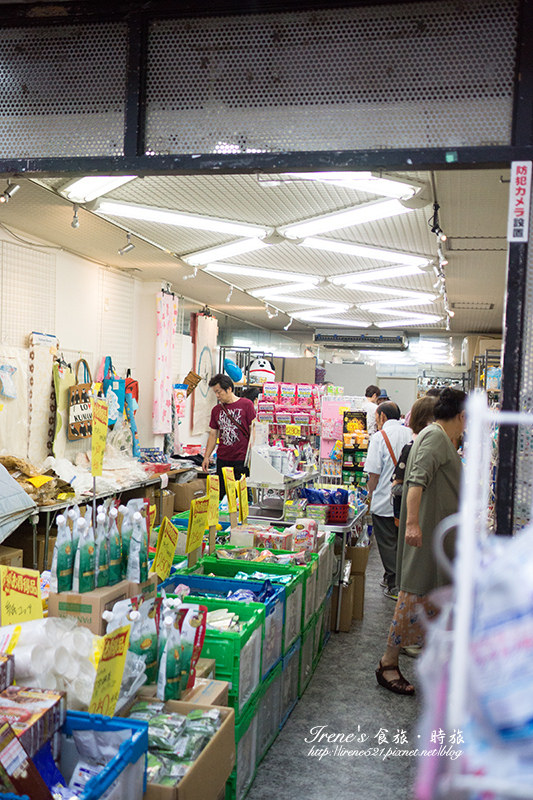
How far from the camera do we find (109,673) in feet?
6.39

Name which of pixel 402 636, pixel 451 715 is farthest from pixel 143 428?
pixel 451 715

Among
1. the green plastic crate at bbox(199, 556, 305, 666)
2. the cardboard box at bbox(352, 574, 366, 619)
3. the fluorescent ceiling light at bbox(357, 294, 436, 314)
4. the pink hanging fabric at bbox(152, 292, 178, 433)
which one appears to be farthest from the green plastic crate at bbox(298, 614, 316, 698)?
the fluorescent ceiling light at bbox(357, 294, 436, 314)

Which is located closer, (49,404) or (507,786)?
(507,786)

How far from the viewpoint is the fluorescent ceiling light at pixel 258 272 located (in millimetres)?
7520

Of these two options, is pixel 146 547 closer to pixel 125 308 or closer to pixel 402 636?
pixel 402 636

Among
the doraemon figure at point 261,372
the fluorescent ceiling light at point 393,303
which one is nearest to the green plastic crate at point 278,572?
the fluorescent ceiling light at point 393,303

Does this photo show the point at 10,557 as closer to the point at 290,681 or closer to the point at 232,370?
the point at 290,681

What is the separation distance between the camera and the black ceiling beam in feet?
7.25

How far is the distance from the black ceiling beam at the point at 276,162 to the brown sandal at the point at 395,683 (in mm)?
3175

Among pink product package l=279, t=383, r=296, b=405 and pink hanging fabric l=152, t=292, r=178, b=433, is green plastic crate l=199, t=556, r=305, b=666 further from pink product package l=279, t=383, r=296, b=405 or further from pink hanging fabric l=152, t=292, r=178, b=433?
→ pink hanging fabric l=152, t=292, r=178, b=433

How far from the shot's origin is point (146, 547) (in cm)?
284

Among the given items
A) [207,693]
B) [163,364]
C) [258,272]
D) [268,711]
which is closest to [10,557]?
[268,711]

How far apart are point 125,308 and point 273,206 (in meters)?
4.33

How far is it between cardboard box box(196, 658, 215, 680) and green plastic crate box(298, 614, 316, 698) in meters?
1.51
